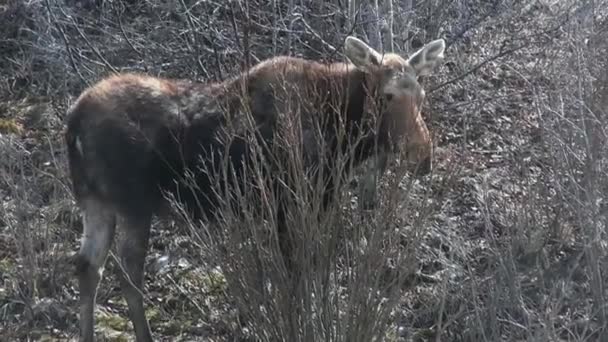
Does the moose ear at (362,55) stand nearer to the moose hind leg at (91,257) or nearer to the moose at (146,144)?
the moose at (146,144)

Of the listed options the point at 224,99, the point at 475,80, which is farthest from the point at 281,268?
the point at 475,80

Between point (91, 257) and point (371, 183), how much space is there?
203 cm

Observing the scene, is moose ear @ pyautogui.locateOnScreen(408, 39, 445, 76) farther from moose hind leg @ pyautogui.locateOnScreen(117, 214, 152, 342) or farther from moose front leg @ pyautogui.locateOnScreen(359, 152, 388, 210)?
moose hind leg @ pyautogui.locateOnScreen(117, 214, 152, 342)

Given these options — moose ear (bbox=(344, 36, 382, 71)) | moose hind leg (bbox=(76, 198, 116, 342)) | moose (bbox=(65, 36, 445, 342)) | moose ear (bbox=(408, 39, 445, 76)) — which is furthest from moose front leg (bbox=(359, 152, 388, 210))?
moose hind leg (bbox=(76, 198, 116, 342))

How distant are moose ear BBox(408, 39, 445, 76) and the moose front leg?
47.5 inches

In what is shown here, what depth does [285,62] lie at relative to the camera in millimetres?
7934

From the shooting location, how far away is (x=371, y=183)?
6953mm

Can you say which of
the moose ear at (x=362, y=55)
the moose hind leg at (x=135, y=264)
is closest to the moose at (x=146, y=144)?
the moose hind leg at (x=135, y=264)

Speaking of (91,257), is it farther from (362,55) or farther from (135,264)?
(362,55)

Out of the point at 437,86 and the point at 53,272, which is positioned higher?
the point at 437,86

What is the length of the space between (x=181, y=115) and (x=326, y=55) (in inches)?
94.0

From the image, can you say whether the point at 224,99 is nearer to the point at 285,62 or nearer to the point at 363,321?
the point at 285,62

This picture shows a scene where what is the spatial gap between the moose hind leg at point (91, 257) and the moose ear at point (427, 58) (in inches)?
94.2

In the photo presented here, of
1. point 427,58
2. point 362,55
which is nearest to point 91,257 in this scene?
point 362,55
